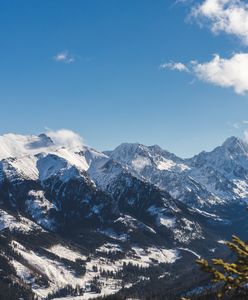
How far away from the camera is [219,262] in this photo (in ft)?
88.9

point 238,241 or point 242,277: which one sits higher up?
point 238,241

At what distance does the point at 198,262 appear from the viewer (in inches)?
1051

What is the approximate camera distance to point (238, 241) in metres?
26.9

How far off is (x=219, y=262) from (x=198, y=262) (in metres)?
1.21

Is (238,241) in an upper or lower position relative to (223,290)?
upper

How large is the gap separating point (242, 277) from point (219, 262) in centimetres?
147

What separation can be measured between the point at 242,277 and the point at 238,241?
5.94 feet

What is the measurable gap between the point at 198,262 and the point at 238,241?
2310 millimetres

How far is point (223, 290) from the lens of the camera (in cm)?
2555

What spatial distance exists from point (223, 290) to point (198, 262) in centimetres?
191

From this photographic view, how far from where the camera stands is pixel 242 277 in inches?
1029
